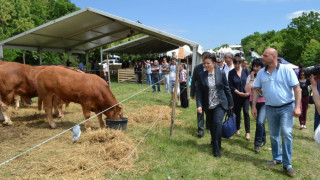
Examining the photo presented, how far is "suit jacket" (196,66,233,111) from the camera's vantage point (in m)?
4.62

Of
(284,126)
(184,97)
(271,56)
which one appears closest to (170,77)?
(184,97)

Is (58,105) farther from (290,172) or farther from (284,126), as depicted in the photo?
(290,172)

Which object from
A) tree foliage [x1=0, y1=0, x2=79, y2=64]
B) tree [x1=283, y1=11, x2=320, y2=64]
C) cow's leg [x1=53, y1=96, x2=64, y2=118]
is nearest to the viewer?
cow's leg [x1=53, y1=96, x2=64, y2=118]

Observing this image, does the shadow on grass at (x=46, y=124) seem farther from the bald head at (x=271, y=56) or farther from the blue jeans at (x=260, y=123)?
the bald head at (x=271, y=56)

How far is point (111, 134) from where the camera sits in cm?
492

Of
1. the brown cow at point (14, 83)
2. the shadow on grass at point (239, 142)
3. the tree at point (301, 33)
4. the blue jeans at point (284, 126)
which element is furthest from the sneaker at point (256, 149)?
the tree at point (301, 33)

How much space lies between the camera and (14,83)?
6750 mm

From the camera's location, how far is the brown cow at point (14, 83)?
6.56 m

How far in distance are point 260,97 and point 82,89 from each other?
4.11 meters

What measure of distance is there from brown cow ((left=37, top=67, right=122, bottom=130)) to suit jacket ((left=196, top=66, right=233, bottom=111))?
2.15m

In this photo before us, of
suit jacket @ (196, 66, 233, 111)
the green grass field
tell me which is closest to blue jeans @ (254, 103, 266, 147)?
the green grass field

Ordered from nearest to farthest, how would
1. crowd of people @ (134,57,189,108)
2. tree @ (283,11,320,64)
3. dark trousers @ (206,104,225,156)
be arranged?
dark trousers @ (206,104,225,156) → crowd of people @ (134,57,189,108) → tree @ (283,11,320,64)

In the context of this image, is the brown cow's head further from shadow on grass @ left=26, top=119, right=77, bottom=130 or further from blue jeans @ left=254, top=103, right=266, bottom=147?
blue jeans @ left=254, top=103, right=266, bottom=147

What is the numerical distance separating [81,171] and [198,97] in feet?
8.12
